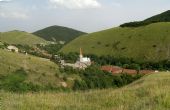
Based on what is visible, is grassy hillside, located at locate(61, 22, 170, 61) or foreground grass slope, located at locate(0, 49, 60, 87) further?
grassy hillside, located at locate(61, 22, 170, 61)

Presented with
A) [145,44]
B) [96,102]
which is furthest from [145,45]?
[96,102]

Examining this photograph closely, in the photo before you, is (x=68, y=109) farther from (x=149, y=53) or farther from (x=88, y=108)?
A: (x=149, y=53)

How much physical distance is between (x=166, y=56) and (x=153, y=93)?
158548 mm

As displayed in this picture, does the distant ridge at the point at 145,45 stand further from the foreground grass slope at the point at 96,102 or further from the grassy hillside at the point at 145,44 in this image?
the foreground grass slope at the point at 96,102

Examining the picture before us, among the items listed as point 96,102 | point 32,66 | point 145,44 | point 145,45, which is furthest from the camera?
point 145,44

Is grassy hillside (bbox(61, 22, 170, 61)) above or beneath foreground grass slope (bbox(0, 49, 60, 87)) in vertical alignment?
above

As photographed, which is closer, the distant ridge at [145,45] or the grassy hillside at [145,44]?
the distant ridge at [145,45]

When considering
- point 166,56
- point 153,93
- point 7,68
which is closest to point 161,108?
point 153,93

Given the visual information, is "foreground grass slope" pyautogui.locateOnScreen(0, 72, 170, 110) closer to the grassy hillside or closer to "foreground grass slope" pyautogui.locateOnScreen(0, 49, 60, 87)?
"foreground grass slope" pyautogui.locateOnScreen(0, 49, 60, 87)

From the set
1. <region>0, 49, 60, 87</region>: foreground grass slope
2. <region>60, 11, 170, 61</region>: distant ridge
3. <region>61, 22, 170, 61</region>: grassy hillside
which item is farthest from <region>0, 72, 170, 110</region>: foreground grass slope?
<region>61, 22, 170, 61</region>: grassy hillside

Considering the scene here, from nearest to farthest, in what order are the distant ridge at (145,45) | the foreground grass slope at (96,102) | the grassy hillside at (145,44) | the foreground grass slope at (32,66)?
the foreground grass slope at (96,102) < the foreground grass slope at (32,66) < the distant ridge at (145,45) < the grassy hillside at (145,44)

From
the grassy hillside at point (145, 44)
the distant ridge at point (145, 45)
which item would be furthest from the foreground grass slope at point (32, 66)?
the grassy hillside at point (145, 44)

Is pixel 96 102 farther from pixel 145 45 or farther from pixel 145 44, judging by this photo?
pixel 145 44

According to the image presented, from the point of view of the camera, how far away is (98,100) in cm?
1326
